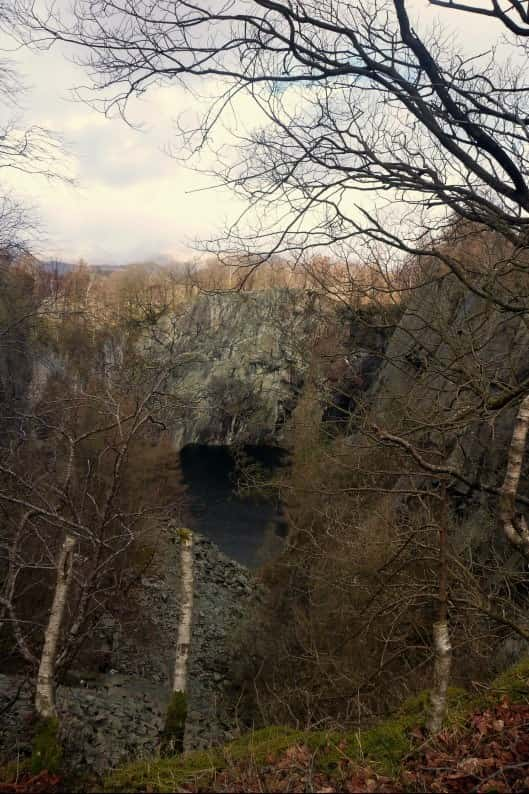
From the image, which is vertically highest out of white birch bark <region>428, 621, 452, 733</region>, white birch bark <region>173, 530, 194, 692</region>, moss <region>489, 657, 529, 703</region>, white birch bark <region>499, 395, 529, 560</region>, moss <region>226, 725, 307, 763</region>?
white birch bark <region>499, 395, 529, 560</region>

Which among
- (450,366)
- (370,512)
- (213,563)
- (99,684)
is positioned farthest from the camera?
(213,563)

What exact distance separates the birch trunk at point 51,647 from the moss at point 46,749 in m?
0.10

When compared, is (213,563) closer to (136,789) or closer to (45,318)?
(45,318)

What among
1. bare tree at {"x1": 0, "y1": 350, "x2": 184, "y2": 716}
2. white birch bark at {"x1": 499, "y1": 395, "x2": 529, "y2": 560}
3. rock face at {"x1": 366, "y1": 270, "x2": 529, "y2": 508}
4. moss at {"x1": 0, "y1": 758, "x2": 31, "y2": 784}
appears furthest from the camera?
rock face at {"x1": 366, "y1": 270, "x2": 529, "y2": 508}

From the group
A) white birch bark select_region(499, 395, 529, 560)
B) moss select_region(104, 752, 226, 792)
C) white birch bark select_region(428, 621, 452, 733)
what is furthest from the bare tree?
white birch bark select_region(499, 395, 529, 560)

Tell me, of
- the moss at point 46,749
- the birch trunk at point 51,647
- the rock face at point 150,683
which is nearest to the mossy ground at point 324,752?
the moss at point 46,749

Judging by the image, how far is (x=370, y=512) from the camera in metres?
10.1

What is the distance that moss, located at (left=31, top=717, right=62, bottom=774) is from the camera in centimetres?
330

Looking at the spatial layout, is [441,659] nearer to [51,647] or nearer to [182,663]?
[51,647]

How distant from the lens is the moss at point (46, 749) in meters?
3.30

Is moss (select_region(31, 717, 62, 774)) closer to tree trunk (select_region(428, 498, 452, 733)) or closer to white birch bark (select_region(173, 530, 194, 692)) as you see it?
white birch bark (select_region(173, 530, 194, 692))

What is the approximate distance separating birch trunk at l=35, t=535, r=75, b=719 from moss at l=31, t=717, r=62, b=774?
10cm

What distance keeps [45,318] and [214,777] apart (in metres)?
7.42

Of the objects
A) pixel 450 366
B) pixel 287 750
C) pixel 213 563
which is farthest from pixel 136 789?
pixel 213 563
